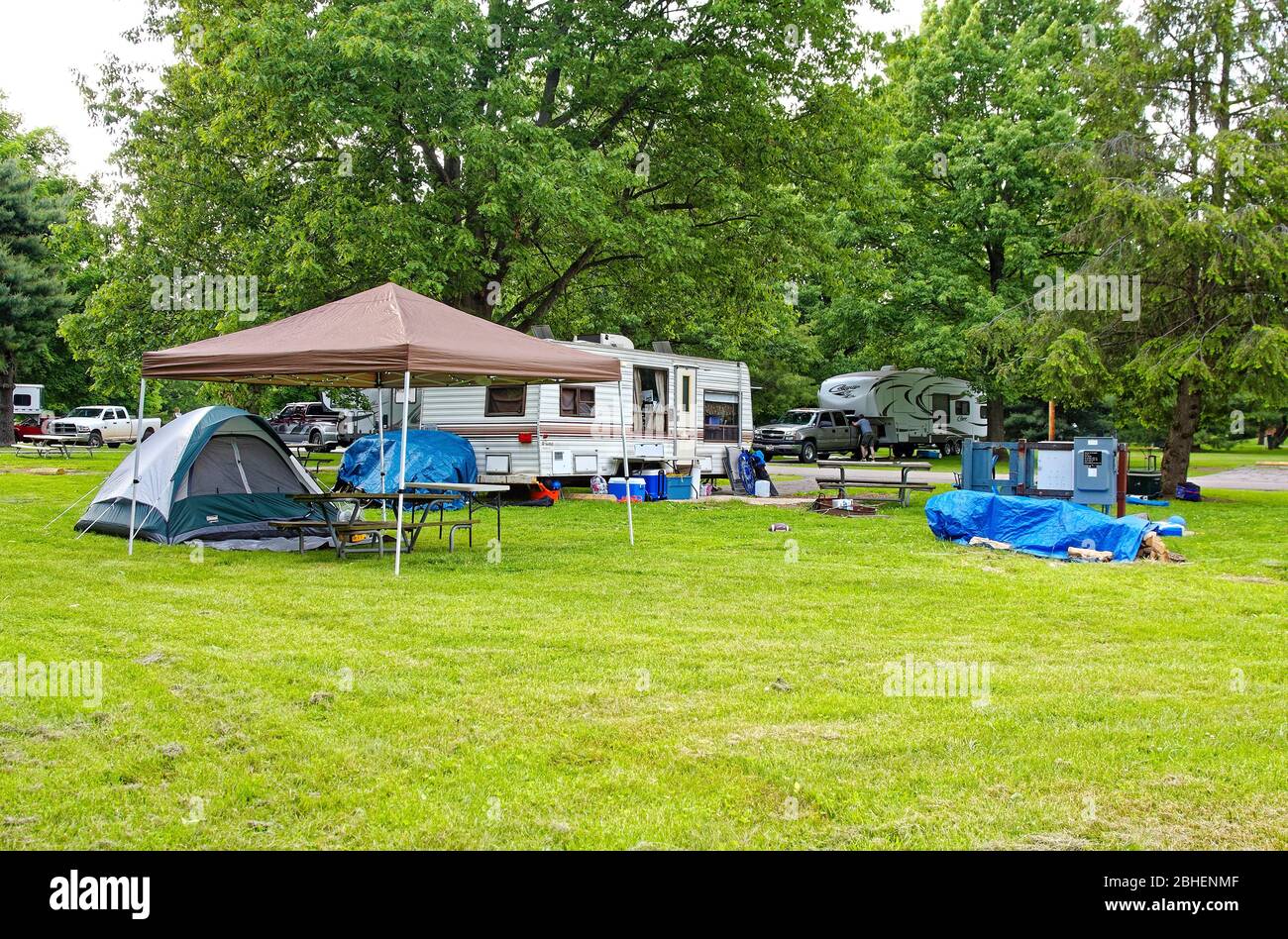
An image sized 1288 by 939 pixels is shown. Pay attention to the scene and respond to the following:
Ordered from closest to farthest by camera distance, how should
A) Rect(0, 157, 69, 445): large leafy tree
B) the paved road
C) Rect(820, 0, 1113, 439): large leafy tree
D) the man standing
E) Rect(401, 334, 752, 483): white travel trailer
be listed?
Rect(401, 334, 752, 483): white travel trailer, the paved road, Rect(820, 0, 1113, 439): large leafy tree, the man standing, Rect(0, 157, 69, 445): large leafy tree

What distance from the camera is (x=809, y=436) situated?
33219 millimetres

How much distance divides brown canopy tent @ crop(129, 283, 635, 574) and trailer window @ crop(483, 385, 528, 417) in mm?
6132

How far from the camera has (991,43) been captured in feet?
105

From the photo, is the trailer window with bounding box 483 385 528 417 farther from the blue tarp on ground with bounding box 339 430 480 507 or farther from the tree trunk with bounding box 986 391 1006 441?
the tree trunk with bounding box 986 391 1006 441

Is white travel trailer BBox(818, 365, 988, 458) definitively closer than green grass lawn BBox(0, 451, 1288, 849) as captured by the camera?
No

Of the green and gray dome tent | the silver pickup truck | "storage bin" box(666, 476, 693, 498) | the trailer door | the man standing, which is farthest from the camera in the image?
the man standing

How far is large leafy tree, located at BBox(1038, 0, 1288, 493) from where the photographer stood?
17562 millimetres

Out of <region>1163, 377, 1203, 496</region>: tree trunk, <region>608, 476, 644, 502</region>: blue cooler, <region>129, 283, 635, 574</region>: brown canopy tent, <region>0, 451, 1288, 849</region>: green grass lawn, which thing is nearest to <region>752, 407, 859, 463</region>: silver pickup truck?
<region>1163, 377, 1203, 496</region>: tree trunk

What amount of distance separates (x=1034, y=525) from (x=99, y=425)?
35807mm

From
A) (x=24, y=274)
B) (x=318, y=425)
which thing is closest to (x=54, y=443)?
(x=24, y=274)

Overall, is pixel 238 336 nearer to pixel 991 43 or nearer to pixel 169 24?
pixel 169 24

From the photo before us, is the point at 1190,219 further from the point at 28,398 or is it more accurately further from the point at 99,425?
the point at 28,398

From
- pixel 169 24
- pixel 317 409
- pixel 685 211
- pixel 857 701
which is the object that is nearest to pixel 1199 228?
pixel 685 211
